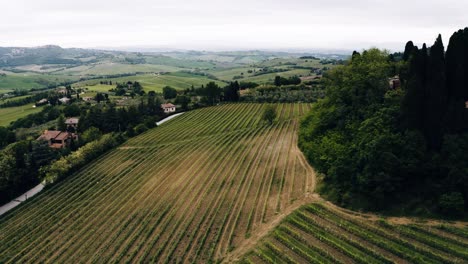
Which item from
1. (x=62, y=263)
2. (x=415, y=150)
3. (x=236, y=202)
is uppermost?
(x=415, y=150)

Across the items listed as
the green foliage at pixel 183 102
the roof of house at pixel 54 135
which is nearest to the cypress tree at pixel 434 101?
the roof of house at pixel 54 135

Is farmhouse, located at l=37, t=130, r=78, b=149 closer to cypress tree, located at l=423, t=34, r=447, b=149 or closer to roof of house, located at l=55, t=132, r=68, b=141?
roof of house, located at l=55, t=132, r=68, b=141

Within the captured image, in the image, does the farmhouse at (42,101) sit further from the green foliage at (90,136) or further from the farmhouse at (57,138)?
the green foliage at (90,136)

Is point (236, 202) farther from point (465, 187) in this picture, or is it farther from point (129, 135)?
point (129, 135)

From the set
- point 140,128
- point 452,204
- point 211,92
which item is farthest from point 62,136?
point 452,204

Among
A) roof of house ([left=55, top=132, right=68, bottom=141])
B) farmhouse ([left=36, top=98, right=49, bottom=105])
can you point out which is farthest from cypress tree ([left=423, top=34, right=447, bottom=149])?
farmhouse ([left=36, top=98, right=49, bottom=105])

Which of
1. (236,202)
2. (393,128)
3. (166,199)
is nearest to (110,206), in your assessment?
(166,199)

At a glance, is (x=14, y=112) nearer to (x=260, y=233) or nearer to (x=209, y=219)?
(x=209, y=219)
